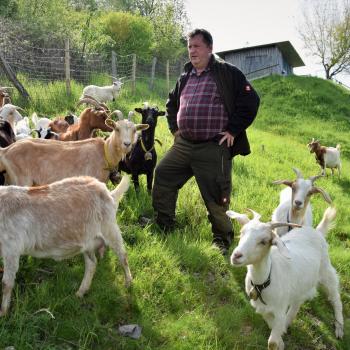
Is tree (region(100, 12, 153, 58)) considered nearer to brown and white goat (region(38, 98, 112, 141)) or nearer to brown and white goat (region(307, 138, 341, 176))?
brown and white goat (region(307, 138, 341, 176))

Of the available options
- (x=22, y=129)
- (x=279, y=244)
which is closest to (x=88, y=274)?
(x=279, y=244)

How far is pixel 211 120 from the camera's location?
481 centimetres

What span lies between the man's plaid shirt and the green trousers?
0.49 ft

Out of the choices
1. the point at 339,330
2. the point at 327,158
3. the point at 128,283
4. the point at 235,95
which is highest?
the point at 235,95

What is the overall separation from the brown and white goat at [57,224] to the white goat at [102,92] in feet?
30.5

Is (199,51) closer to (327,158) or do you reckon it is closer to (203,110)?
(203,110)

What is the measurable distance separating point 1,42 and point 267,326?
10.6 metres

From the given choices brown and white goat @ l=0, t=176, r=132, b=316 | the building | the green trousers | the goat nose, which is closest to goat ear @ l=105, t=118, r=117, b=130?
the green trousers

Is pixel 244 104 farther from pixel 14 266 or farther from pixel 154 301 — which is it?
pixel 14 266

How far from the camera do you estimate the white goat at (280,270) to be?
11.3 feet

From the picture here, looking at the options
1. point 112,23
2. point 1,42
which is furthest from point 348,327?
point 112,23

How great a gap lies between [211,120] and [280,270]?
72.0 inches

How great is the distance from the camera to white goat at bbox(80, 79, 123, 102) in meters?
12.9

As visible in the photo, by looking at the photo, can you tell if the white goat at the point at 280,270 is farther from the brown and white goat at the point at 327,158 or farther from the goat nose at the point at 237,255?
the brown and white goat at the point at 327,158
